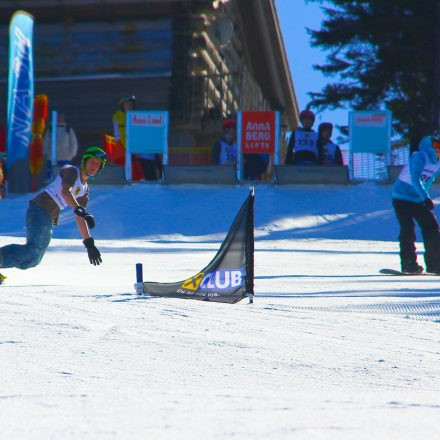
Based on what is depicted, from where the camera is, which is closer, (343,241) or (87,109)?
(343,241)

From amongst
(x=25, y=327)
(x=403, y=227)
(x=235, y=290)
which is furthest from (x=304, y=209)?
(x=25, y=327)

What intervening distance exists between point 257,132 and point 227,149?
729mm

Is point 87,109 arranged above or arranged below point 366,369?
above

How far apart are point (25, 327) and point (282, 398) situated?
6.72 ft

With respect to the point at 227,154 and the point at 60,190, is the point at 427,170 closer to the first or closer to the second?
the point at 60,190

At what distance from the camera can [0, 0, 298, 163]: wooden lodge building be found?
74.6ft

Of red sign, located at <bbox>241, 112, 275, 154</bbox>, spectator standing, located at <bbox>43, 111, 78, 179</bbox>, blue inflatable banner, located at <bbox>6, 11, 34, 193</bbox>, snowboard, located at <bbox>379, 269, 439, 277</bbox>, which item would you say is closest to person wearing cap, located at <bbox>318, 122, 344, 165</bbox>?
red sign, located at <bbox>241, 112, 275, 154</bbox>

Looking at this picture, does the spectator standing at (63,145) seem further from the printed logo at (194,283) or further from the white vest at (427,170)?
the printed logo at (194,283)

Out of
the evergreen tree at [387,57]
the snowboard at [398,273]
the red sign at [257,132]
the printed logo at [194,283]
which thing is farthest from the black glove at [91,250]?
the evergreen tree at [387,57]

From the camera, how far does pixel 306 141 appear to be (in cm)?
1499

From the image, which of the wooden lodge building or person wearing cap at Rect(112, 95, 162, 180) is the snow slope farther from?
the wooden lodge building

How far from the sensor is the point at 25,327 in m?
5.37

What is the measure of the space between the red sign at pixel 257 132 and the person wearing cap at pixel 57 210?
322 inches

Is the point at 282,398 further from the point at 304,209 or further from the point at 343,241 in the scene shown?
the point at 304,209
